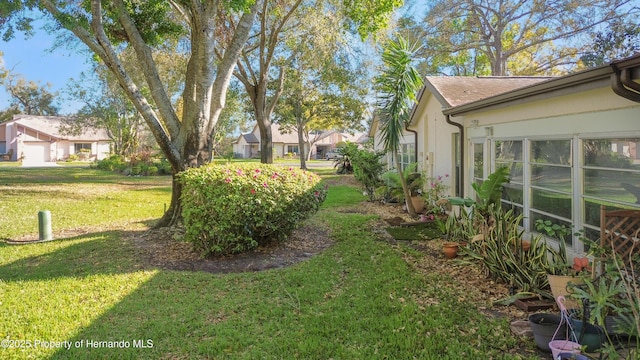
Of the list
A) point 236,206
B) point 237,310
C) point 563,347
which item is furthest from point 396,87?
point 563,347

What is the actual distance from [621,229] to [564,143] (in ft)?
5.48

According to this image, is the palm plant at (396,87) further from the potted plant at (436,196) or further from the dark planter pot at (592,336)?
the dark planter pot at (592,336)

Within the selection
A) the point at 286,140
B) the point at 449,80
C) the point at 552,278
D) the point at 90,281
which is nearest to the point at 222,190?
the point at 90,281

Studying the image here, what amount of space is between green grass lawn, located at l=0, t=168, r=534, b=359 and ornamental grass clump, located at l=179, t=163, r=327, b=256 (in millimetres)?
791

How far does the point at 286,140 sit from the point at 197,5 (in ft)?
159

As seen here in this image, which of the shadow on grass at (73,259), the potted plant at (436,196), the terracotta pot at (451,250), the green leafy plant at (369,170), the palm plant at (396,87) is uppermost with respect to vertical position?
the palm plant at (396,87)

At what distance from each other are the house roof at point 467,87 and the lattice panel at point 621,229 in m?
5.18

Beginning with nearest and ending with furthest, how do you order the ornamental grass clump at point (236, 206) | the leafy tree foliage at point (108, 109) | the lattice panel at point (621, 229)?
the lattice panel at point (621, 229) < the ornamental grass clump at point (236, 206) < the leafy tree foliage at point (108, 109)

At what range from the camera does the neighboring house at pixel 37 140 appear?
1613 inches

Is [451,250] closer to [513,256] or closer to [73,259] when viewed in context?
[513,256]

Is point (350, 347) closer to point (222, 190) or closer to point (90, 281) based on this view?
point (222, 190)

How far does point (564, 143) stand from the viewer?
528 cm

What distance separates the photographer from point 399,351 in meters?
3.57

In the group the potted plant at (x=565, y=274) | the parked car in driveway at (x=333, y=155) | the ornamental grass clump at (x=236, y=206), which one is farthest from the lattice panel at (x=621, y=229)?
the parked car in driveway at (x=333, y=155)
